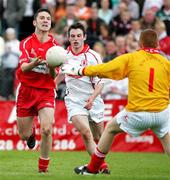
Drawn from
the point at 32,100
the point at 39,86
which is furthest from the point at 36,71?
the point at 32,100

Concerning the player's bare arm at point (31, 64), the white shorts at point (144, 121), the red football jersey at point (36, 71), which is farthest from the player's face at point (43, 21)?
the white shorts at point (144, 121)

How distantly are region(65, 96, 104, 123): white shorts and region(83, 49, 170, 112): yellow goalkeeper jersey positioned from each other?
2.15m

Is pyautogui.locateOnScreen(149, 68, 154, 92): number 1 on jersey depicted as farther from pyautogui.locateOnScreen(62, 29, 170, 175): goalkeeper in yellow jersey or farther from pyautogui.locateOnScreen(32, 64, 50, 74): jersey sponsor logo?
pyautogui.locateOnScreen(32, 64, 50, 74): jersey sponsor logo

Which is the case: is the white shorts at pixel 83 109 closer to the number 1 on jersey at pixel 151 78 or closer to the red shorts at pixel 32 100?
the red shorts at pixel 32 100

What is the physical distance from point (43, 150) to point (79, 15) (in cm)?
1072

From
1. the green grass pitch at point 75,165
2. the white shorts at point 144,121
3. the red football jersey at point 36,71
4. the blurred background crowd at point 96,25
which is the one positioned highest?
the red football jersey at point 36,71

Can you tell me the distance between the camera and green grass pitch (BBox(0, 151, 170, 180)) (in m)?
12.1

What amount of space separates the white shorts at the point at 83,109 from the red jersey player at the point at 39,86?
2.58ft

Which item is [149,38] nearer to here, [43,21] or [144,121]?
[144,121]

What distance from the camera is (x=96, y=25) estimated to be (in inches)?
887

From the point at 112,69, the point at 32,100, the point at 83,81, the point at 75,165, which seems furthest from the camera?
the point at 75,165

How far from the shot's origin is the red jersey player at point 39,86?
1266cm

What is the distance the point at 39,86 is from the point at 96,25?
390 inches

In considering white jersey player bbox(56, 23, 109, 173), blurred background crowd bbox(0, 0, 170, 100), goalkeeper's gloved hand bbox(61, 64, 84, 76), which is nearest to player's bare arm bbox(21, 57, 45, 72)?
goalkeeper's gloved hand bbox(61, 64, 84, 76)
